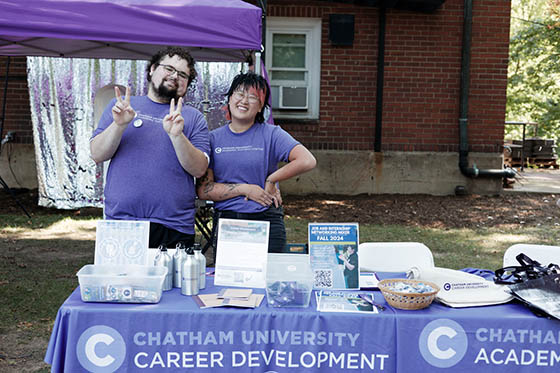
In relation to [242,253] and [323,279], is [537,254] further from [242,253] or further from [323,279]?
[242,253]

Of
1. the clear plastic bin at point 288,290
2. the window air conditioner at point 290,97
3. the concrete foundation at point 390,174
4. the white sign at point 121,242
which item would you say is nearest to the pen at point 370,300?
the clear plastic bin at point 288,290

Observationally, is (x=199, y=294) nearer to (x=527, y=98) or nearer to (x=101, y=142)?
(x=101, y=142)

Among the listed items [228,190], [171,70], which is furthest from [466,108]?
[171,70]

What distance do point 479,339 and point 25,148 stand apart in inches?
349

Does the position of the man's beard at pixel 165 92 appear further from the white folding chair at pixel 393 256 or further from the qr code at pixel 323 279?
the white folding chair at pixel 393 256

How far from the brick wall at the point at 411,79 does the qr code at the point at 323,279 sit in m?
7.15

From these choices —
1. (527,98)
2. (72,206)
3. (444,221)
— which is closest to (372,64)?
(444,221)

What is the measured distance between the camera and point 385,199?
9375mm

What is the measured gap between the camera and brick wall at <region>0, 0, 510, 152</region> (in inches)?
374

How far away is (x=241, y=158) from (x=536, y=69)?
19.1 metres

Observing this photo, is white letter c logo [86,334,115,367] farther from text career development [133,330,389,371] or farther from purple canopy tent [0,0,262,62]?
purple canopy tent [0,0,262,62]

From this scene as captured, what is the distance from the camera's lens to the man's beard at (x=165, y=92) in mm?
2961

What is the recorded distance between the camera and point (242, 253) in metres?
2.58

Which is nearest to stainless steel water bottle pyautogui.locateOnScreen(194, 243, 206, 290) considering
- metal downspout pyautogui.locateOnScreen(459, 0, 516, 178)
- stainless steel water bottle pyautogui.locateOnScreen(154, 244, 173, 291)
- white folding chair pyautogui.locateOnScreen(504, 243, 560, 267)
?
stainless steel water bottle pyautogui.locateOnScreen(154, 244, 173, 291)
